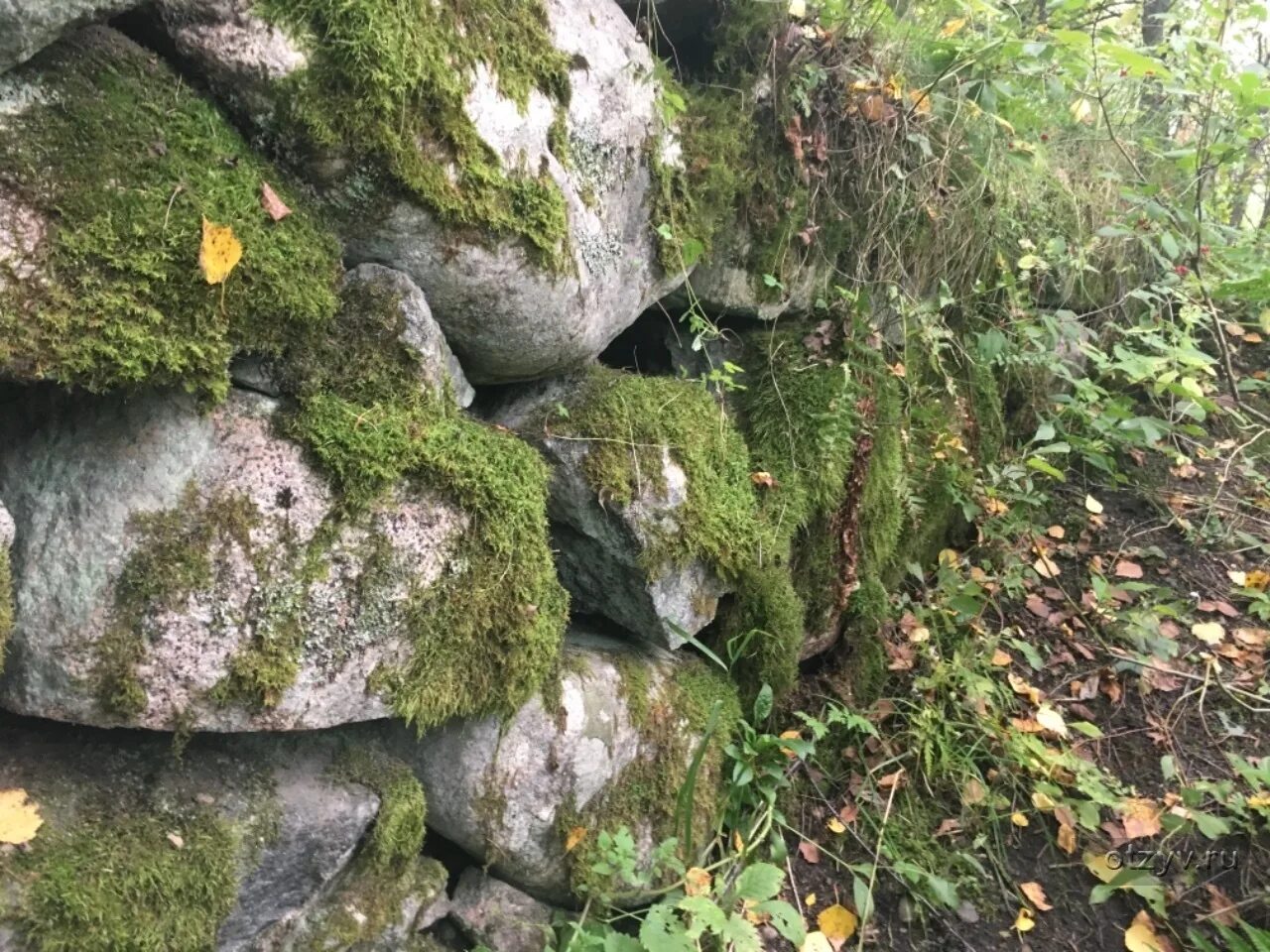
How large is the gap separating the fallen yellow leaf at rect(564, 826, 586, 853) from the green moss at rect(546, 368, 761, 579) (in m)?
0.87

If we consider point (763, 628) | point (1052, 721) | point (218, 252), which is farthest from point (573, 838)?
point (1052, 721)

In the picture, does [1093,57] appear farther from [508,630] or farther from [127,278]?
[127,278]

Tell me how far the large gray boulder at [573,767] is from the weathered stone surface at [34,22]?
6.06 feet

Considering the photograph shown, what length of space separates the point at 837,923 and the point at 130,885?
2.25 meters

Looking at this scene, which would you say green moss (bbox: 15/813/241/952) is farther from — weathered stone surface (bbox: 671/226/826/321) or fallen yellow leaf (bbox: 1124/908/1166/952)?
fallen yellow leaf (bbox: 1124/908/1166/952)

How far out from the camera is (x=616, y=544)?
8.70 feet

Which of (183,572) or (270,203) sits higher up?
(270,203)

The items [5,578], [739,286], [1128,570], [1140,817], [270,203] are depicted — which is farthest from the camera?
[1128,570]

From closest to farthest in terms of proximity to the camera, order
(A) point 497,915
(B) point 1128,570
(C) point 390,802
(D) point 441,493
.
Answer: (D) point 441,493
(C) point 390,802
(A) point 497,915
(B) point 1128,570

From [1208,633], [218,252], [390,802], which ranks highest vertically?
[218,252]

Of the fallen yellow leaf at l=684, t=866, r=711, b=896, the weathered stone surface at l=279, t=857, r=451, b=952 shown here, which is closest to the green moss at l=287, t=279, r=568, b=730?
the weathered stone surface at l=279, t=857, r=451, b=952

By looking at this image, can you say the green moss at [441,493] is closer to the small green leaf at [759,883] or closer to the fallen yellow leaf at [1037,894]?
the small green leaf at [759,883]

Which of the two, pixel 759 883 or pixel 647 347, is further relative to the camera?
pixel 647 347

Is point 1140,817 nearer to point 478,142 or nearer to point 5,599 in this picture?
point 478,142
